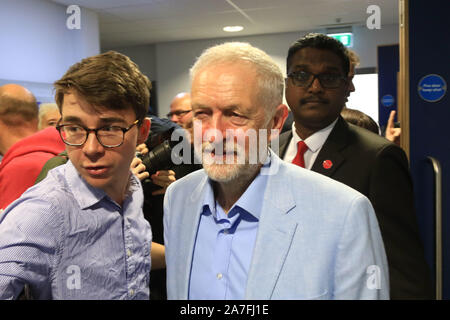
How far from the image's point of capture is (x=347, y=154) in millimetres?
1198

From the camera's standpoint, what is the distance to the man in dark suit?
110 cm

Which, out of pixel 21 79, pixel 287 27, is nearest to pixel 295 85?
pixel 21 79

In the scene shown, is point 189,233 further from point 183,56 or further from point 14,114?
point 183,56

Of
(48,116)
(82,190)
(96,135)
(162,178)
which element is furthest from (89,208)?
(48,116)

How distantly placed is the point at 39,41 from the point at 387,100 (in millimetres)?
3698

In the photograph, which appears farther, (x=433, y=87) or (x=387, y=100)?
(x=387, y=100)

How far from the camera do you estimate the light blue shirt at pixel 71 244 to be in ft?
2.51

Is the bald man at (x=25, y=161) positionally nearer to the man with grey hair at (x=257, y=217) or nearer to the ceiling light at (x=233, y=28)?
the man with grey hair at (x=257, y=217)

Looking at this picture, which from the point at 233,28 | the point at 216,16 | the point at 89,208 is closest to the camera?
the point at 89,208

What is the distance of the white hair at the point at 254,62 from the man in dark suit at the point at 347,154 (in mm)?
417

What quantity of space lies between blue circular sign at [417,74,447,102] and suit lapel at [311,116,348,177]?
0.68m

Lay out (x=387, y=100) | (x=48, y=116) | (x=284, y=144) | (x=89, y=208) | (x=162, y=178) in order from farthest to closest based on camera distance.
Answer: (x=387, y=100)
(x=48, y=116)
(x=284, y=144)
(x=162, y=178)
(x=89, y=208)

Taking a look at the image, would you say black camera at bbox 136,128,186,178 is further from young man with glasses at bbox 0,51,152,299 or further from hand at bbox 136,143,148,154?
young man with glasses at bbox 0,51,152,299

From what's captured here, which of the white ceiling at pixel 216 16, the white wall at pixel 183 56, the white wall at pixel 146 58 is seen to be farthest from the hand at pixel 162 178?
the white wall at pixel 146 58
